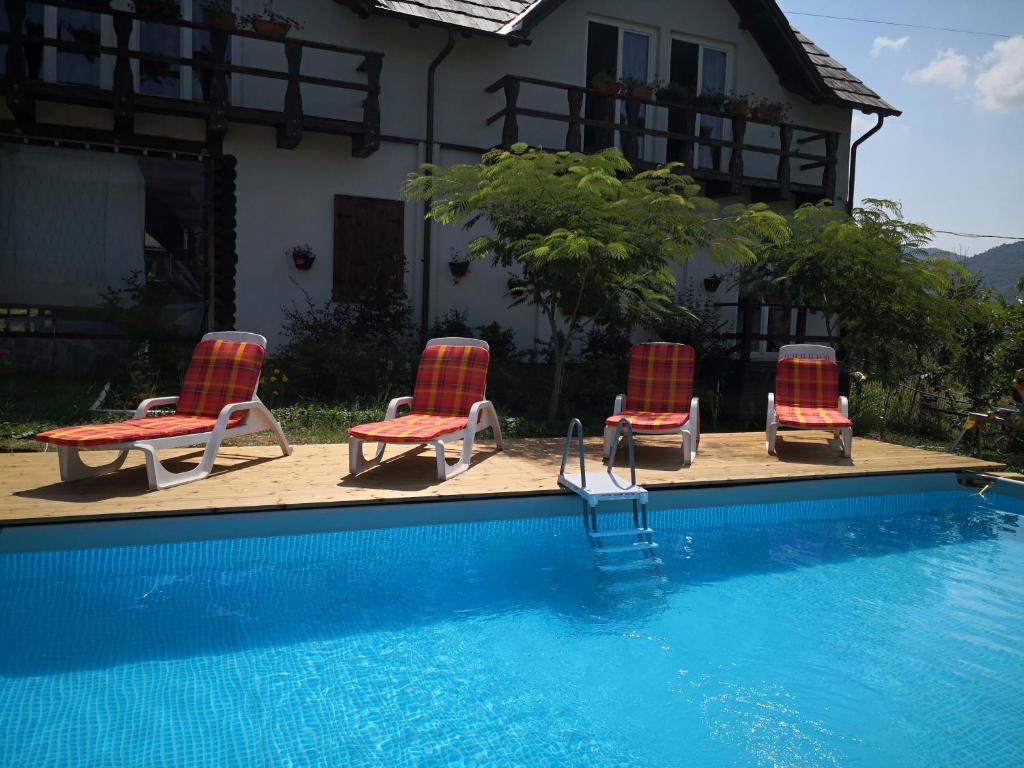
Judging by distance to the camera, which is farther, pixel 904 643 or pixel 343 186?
pixel 343 186

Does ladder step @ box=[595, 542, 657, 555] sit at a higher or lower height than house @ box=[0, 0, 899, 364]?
lower

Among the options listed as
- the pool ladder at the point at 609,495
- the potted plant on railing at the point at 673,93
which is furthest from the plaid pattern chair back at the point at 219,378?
the potted plant on railing at the point at 673,93

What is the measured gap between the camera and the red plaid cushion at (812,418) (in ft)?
25.5

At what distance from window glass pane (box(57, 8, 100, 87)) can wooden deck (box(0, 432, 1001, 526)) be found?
6.62m

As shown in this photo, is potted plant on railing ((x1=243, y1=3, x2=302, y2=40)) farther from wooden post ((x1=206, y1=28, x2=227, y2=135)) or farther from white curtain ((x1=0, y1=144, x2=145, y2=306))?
white curtain ((x1=0, y1=144, x2=145, y2=306))

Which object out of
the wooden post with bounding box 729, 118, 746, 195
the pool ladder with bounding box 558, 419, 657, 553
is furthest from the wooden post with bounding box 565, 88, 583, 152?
the pool ladder with bounding box 558, 419, 657, 553

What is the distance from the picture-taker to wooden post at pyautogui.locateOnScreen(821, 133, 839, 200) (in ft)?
46.4

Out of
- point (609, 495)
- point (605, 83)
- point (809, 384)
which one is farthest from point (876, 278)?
point (609, 495)

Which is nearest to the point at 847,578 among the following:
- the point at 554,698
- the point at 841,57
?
the point at 554,698

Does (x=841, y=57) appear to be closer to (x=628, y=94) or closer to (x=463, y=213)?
(x=628, y=94)

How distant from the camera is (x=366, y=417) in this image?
9.00m

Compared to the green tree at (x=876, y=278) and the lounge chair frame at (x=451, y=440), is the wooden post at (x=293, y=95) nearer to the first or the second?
the lounge chair frame at (x=451, y=440)

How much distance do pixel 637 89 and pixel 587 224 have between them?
5756 mm

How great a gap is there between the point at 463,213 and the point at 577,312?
176cm
